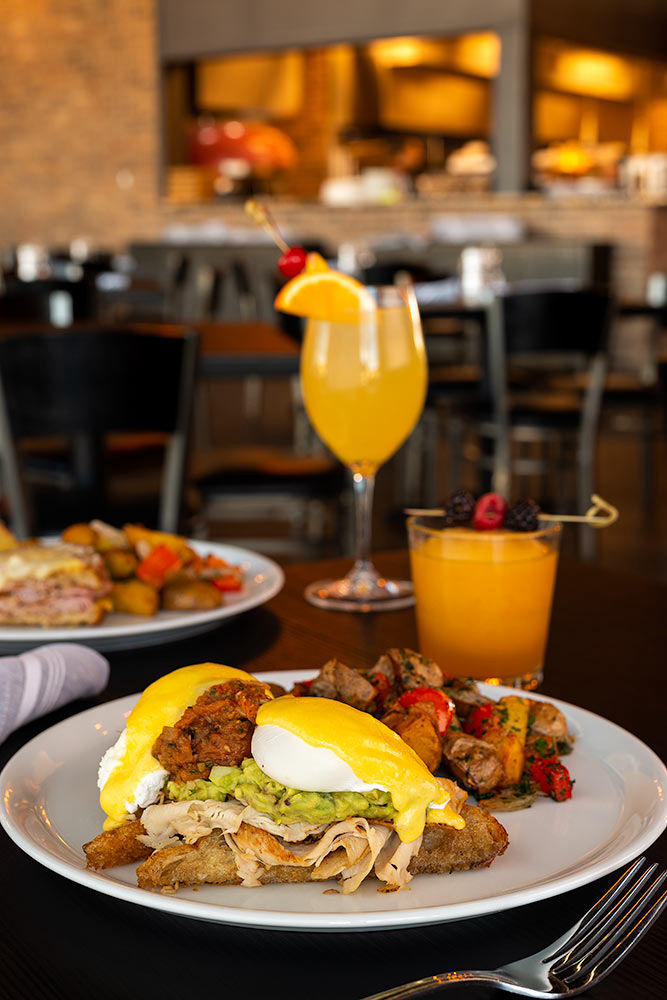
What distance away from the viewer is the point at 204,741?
0.51 meters

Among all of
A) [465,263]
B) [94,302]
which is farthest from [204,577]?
[465,263]

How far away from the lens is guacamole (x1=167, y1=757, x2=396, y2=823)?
49 centimetres

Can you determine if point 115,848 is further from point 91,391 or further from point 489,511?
point 91,391

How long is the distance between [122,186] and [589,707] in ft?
40.7

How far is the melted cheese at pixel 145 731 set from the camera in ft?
1.72

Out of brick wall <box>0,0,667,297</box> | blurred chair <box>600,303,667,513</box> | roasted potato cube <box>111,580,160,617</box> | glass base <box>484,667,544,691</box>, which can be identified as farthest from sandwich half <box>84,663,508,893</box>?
brick wall <box>0,0,667,297</box>

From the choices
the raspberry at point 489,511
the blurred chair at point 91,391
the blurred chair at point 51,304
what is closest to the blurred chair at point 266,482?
the blurred chair at point 91,391

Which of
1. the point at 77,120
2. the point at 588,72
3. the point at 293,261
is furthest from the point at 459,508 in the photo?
the point at 77,120

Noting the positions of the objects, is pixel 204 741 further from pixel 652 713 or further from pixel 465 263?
pixel 465 263

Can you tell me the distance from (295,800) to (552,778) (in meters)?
0.16

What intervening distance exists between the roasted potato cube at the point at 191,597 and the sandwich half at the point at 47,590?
0.22 feet

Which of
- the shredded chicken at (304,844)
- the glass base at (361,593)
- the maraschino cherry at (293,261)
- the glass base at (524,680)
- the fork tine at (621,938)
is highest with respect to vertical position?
the maraschino cherry at (293,261)

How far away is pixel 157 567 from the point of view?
1021 millimetres

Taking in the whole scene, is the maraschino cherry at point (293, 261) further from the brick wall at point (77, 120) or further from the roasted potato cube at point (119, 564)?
the brick wall at point (77, 120)
